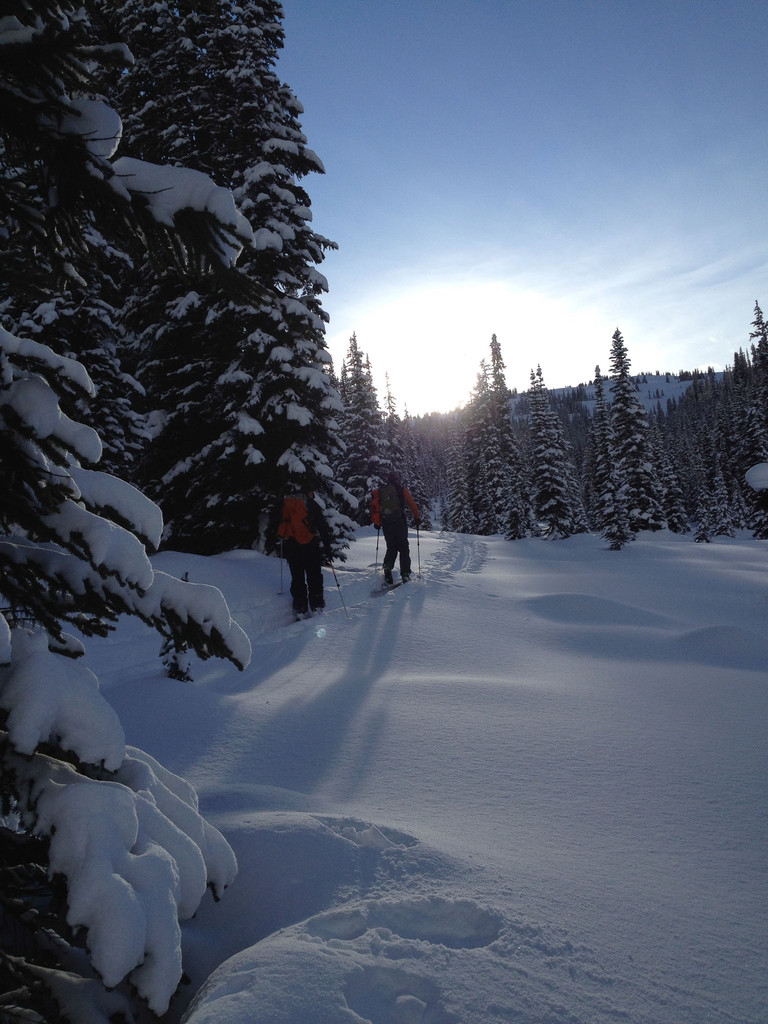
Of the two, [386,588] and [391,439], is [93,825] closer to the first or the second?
[386,588]

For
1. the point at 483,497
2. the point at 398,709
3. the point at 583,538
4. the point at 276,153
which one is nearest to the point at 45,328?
the point at 276,153

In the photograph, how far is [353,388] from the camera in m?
36.8

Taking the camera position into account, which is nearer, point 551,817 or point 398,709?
point 551,817

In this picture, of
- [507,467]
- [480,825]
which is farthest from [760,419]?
[480,825]

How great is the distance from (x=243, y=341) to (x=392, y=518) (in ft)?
18.3

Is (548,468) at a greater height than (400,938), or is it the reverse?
(548,468)

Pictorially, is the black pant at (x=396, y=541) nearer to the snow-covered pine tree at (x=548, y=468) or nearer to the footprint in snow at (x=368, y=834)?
the footprint in snow at (x=368, y=834)

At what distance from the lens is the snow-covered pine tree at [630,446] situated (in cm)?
3127

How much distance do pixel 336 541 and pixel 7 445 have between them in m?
11.2

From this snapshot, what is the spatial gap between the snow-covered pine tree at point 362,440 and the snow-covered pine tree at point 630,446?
48.3 feet

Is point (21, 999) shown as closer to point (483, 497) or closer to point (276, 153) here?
point (276, 153)

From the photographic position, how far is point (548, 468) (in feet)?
116

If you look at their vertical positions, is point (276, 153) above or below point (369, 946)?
above

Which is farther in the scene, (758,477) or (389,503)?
(389,503)
